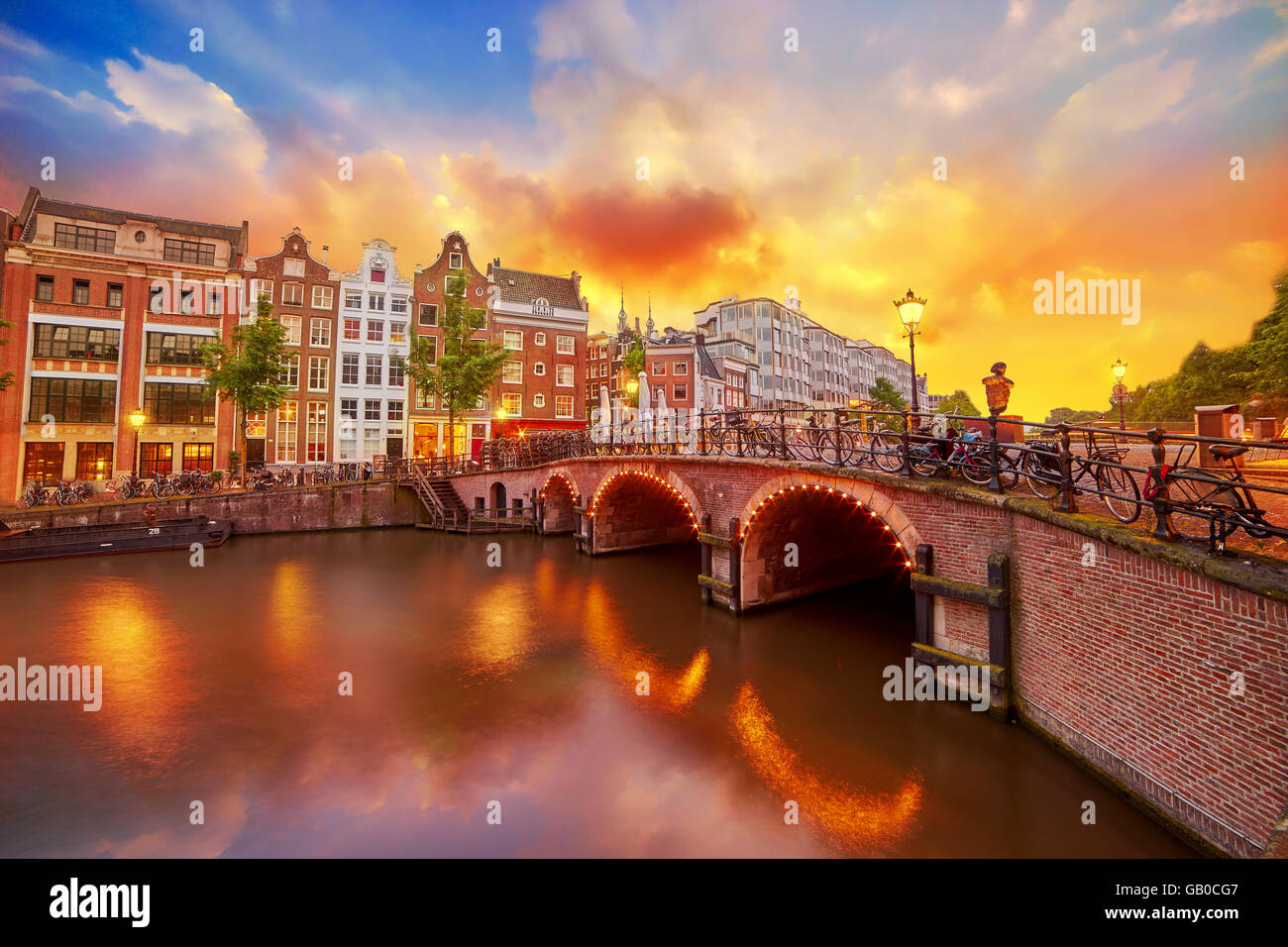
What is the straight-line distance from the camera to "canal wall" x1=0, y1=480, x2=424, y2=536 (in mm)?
23266

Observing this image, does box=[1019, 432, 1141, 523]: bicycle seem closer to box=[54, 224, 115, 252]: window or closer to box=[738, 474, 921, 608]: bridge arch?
box=[738, 474, 921, 608]: bridge arch

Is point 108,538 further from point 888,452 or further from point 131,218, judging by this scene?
point 888,452

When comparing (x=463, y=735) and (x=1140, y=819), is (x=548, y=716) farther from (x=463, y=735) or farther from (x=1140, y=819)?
(x=1140, y=819)

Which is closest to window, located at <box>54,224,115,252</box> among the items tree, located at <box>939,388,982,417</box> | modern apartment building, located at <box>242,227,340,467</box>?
modern apartment building, located at <box>242,227,340,467</box>

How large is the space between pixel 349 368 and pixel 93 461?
49.3 ft

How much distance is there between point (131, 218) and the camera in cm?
3403

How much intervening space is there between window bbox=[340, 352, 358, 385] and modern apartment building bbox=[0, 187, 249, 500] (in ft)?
21.9

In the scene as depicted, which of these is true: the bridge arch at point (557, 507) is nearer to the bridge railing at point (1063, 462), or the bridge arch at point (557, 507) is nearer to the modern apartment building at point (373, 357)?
the bridge railing at point (1063, 462)

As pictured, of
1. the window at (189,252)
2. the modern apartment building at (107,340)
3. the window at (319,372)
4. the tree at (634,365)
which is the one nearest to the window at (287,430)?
the window at (319,372)

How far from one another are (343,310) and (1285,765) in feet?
151

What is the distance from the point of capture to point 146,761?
24.3 feet

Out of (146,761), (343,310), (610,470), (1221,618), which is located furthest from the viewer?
(343,310)

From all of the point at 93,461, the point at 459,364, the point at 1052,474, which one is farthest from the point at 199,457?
the point at 1052,474
